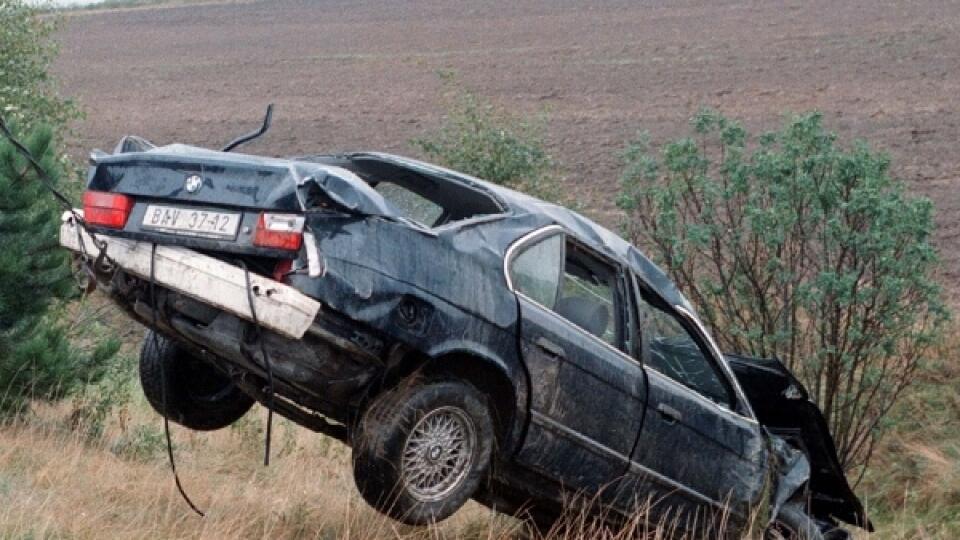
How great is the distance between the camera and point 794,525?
7.82 m

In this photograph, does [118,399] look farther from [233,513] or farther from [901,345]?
[901,345]

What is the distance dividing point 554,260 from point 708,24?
3678cm

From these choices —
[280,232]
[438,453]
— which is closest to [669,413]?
[438,453]

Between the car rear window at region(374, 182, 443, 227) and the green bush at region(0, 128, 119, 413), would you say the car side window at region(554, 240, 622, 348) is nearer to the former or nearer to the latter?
the car rear window at region(374, 182, 443, 227)

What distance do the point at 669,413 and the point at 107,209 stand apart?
8.70ft

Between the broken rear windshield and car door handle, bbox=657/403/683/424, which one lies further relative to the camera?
the broken rear windshield

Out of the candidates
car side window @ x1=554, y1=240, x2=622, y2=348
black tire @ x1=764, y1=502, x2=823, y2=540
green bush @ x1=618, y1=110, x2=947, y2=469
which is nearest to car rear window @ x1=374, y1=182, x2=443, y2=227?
car side window @ x1=554, y1=240, x2=622, y2=348

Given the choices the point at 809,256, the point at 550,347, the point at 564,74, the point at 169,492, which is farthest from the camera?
the point at 564,74

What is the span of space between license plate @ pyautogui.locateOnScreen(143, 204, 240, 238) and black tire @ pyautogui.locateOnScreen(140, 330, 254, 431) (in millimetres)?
1205

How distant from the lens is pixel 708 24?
4209 cm

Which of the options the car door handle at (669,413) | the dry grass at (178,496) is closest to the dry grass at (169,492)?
the dry grass at (178,496)

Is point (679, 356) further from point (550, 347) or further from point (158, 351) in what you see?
point (158, 351)

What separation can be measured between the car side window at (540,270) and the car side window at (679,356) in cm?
59

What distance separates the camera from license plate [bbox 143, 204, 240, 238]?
18.8 feet
